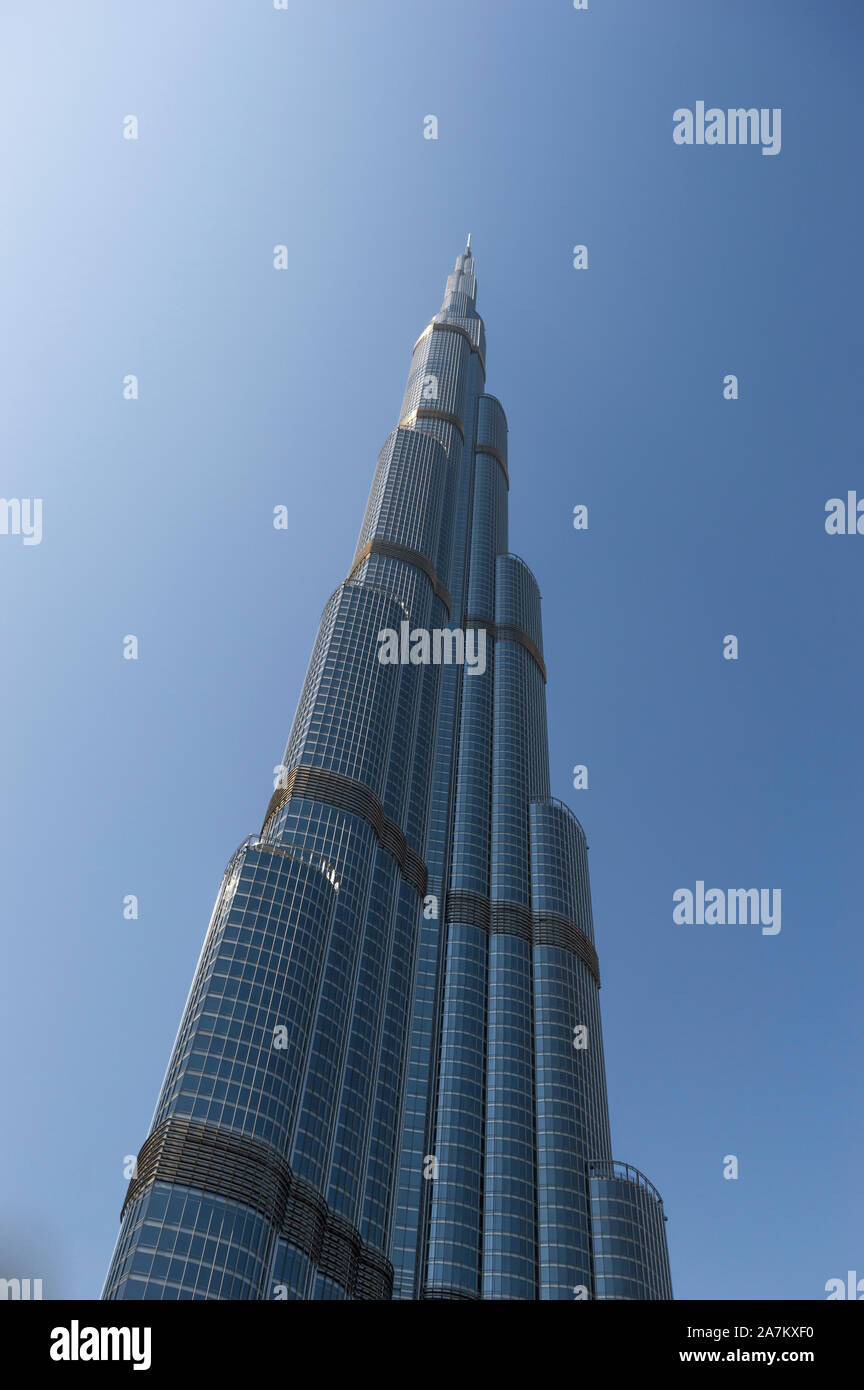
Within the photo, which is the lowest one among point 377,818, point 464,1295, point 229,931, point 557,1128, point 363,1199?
point 464,1295

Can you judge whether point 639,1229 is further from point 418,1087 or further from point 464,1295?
point 418,1087

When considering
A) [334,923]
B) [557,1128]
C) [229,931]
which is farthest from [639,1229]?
[229,931]

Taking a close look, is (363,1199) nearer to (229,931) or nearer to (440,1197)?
(440,1197)

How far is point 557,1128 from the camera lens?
18988cm

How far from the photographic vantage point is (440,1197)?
17588cm

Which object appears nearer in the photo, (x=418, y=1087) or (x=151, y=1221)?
(x=151, y=1221)

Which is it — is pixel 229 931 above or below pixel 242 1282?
above

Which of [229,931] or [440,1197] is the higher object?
[229,931]
